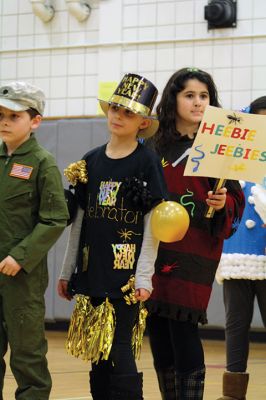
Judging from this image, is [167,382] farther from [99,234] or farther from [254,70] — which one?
[254,70]

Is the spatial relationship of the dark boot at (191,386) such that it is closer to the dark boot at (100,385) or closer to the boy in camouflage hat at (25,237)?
the dark boot at (100,385)

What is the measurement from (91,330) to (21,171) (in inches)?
26.0

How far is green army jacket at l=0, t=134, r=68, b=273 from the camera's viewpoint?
10.5 ft

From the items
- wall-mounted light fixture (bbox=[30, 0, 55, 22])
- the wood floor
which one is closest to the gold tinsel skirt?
the wood floor

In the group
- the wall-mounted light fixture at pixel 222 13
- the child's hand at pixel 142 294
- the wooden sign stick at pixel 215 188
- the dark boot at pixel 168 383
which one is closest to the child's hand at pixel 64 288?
the child's hand at pixel 142 294

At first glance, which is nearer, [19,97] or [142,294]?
[142,294]

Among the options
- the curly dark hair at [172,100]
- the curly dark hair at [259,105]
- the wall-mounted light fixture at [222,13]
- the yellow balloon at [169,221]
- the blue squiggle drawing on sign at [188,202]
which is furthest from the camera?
the wall-mounted light fixture at [222,13]

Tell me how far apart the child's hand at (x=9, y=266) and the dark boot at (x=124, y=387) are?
1.70 ft

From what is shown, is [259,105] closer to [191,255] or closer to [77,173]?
[191,255]

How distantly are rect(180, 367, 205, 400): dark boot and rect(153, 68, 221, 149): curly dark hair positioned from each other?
901 millimetres

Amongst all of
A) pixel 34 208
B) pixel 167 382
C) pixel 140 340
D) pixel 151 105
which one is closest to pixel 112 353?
pixel 140 340

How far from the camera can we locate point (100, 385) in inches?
123

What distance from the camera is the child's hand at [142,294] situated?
120 inches

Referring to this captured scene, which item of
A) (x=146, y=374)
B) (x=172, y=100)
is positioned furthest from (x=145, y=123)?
(x=146, y=374)
